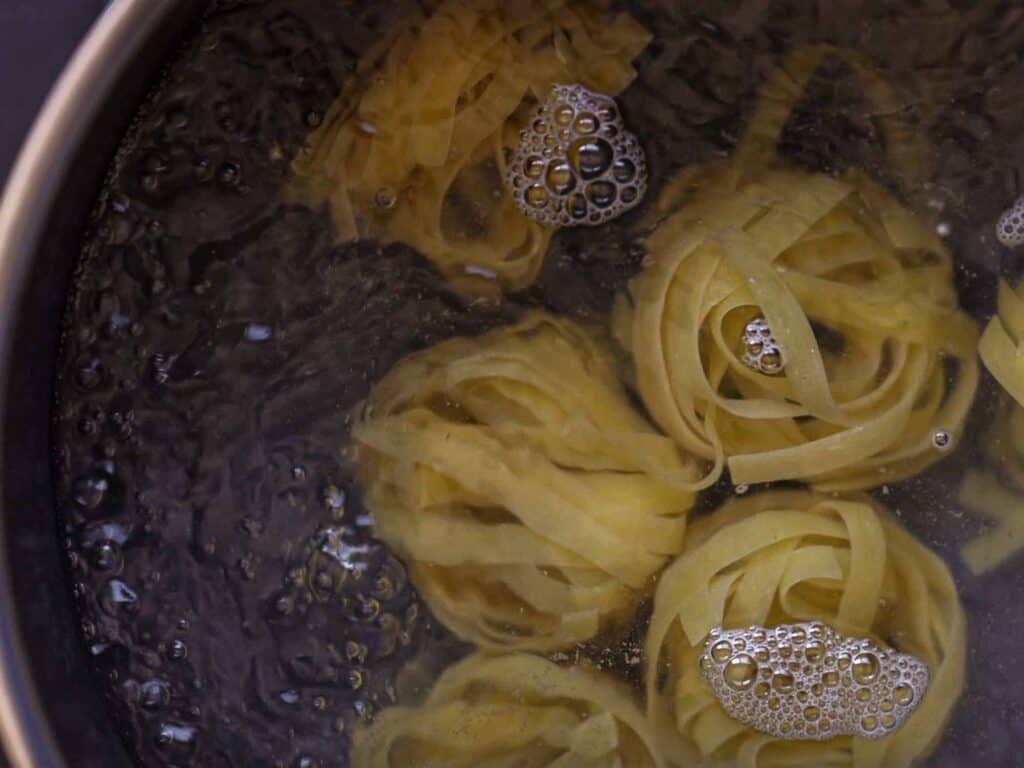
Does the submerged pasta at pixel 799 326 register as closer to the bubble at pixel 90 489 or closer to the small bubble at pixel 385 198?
the small bubble at pixel 385 198

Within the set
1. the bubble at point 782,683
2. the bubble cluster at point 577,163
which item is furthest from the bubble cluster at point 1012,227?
the bubble at point 782,683

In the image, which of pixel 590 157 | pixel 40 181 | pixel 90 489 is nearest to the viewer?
pixel 40 181

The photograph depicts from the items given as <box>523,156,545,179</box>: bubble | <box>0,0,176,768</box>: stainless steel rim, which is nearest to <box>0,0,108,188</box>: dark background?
<box>0,0,176,768</box>: stainless steel rim

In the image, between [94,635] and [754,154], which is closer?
[94,635]

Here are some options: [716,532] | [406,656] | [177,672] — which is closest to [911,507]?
[716,532]

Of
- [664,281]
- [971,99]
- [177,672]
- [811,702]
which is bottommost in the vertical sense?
[811,702]

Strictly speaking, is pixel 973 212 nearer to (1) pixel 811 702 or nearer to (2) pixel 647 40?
(2) pixel 647 40

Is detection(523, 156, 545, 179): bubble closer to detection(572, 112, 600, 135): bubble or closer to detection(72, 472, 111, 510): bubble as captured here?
detection(572, 112, 600, 135): bubble

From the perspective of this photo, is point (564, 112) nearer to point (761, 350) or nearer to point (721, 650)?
point (761, 350)

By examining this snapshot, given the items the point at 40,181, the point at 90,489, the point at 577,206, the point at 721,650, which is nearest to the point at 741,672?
the point at 721,650
